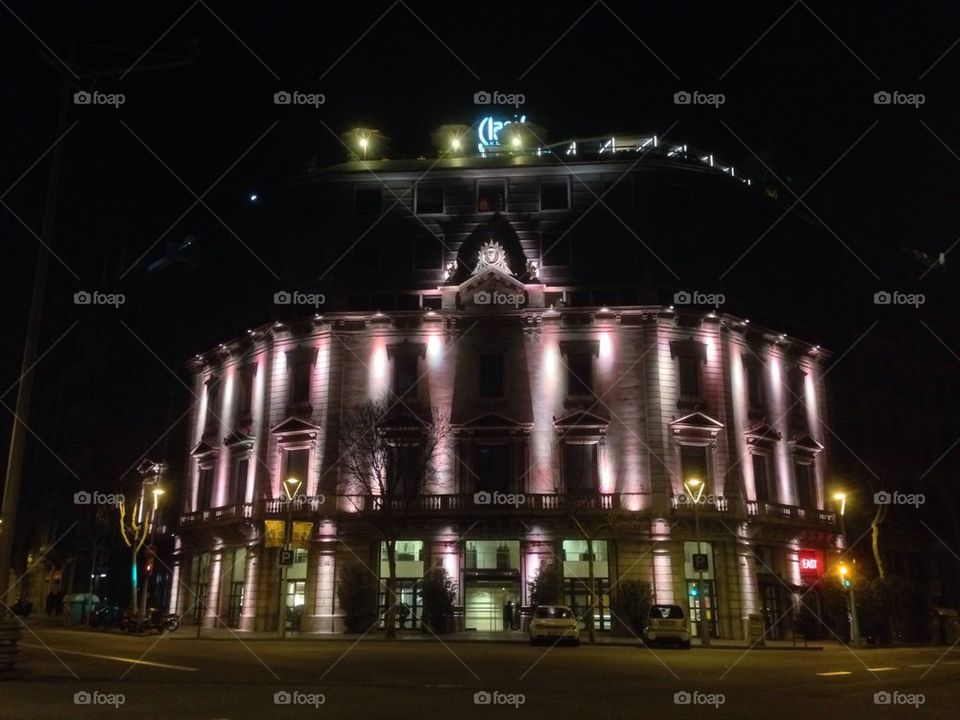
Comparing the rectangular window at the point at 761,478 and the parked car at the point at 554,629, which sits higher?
the rectangular window at the point at 761,478

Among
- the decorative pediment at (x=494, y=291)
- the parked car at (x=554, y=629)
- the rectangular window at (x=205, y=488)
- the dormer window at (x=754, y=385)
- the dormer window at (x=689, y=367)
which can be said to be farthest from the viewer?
the rectangular window at (x=205, y=488)

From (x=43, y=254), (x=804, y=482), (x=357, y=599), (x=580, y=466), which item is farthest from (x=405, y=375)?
(x=43, y=254)

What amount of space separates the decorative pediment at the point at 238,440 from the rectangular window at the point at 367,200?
15.3 meters

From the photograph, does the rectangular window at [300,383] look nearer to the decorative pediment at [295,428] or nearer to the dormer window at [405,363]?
the decorative pediment at [295,428]

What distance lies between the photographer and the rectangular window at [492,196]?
50.2 m

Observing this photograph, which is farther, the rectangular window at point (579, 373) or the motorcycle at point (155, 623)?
the rectangular window at point (579, 373)

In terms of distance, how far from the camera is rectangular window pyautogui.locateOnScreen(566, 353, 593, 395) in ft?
147

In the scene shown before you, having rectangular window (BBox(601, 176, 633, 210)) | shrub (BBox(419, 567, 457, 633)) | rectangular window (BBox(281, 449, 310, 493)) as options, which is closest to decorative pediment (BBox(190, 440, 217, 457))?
rectangular window (BBox(281, 449, 310, 493))

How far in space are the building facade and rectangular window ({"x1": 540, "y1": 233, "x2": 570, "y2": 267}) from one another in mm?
101

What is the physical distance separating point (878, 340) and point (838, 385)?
537 centimetres

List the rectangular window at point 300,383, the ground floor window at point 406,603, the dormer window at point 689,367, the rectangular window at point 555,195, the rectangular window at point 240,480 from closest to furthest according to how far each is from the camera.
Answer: the ground floor window at point 406,603 → the dormer window at point 689,367 → the rectangular window at point 300,383 → the rectangular window at point 240,480 → the rectangular window at point 555,195

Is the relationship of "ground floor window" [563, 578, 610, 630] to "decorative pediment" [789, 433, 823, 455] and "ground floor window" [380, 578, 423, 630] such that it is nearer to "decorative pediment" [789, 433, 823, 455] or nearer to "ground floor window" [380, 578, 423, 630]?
"ground floor window" [380, 578, 423, 630]

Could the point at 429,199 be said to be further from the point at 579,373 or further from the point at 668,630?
the point at 668,630

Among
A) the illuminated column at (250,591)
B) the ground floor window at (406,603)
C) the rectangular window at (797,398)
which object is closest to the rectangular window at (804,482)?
the rectangular window at (797,398)
